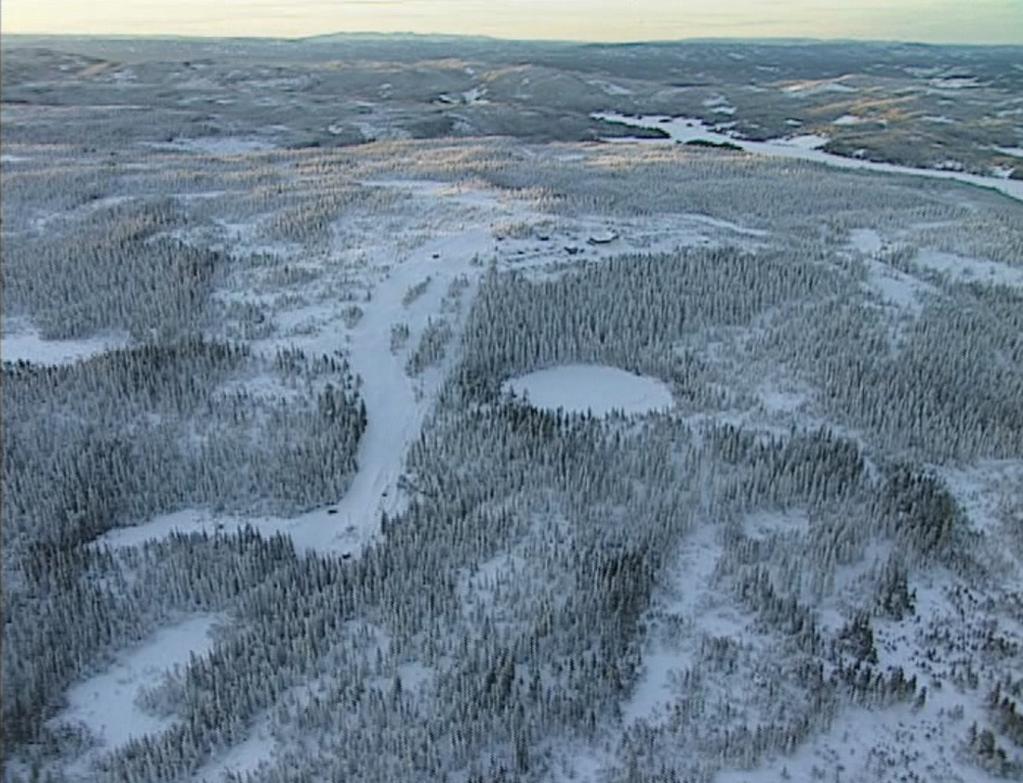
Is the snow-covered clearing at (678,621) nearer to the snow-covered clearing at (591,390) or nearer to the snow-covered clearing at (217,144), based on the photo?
the snow-covered clearing at (591,390)

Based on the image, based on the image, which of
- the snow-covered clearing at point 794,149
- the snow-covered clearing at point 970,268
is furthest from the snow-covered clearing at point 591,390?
the snow-covered clearing at point 794,149

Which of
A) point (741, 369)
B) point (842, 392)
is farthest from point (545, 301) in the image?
point (842, 392)

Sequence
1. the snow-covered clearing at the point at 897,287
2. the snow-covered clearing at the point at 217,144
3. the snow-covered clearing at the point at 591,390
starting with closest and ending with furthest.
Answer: the snow-covered clearing at the point at 591,390
the snow-covered clearing at the point at 897,287
the snow-covered clearing at the point at 217,144

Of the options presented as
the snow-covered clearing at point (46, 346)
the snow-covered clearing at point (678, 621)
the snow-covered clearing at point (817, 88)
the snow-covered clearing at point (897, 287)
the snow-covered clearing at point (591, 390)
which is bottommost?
the snow-covered clearing at point (678, 621)

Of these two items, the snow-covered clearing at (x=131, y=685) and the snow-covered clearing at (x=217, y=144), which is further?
the snow-covered clearing at (x=217, y=144)

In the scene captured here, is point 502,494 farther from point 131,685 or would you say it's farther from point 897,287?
point 897,287

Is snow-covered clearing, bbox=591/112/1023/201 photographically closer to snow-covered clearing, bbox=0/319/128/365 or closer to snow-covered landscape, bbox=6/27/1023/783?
snow-covered landscape, bbox=6/27/1023/783

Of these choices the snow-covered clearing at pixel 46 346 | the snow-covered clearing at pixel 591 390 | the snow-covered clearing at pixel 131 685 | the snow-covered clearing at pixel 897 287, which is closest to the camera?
the snow-covered clearing at pixel 131 685
